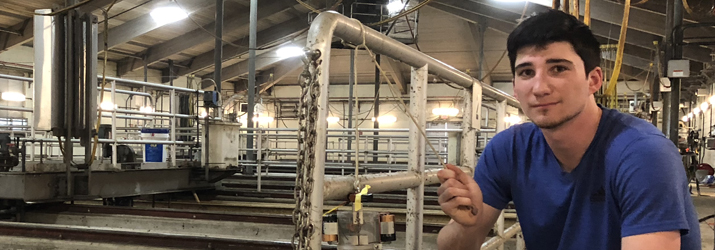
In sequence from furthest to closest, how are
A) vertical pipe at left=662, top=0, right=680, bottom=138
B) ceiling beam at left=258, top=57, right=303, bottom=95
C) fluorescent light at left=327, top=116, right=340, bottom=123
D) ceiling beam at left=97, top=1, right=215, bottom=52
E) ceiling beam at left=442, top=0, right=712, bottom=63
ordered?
fluorescent light at left=327, top=116, right=340, bottom=123
ceiling beam at left=258, top=57, right=303, bottom=95
ceiling beam at left=97, top=1, right=215, bottom=52
ceiling beam at left=442, top=0, right=712, bottom=63
vertical pipe at left=662, top=0, right=680, bottom=138

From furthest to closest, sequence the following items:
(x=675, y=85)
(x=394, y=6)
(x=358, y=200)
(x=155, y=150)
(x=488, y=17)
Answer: (x=488, y=17) → (x=394, y=6) → (x=675, y=85) → (x=155, y=150) → (x=358, y=200)

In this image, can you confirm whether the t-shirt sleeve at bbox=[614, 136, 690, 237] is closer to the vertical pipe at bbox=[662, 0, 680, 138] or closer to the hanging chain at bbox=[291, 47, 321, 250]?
the hanging chain at bbox=[291, 47, 321, 250]

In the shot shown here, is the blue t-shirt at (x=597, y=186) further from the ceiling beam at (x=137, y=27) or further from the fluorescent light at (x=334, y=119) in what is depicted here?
the fluorescent light at (x=334, y=119)

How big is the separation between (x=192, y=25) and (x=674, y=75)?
13.6 metres

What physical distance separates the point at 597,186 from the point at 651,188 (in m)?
0.19

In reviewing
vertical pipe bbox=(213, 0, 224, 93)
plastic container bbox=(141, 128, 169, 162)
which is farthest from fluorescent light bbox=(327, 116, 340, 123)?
plastic container bbox=(141, 128, 169, 162)

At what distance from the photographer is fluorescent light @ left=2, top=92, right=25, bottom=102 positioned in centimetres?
1420

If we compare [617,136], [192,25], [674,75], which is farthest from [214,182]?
[192,25]

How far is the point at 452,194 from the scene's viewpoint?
1.34 metres

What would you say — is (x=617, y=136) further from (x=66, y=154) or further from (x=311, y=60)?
(x=66, y=154)

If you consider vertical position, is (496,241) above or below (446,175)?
below

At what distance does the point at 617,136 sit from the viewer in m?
1.17

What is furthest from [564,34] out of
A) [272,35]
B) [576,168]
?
[272,35]

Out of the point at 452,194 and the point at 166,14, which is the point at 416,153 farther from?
the point at 166,14
